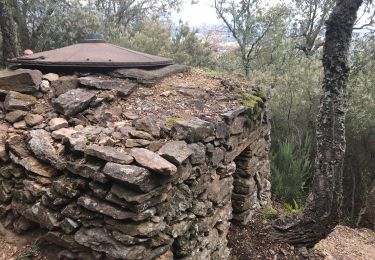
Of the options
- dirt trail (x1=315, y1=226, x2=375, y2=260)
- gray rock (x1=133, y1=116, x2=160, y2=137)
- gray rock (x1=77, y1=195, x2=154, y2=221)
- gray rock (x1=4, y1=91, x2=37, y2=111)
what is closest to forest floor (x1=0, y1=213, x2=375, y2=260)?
dirt trail (x1=315, y1=226, x2=375, y2=260)

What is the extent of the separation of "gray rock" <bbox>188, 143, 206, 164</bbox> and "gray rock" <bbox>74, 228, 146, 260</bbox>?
791mm

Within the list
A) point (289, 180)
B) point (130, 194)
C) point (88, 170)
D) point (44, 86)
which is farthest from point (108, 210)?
point (289, 180)

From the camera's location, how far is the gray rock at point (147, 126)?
2779mm

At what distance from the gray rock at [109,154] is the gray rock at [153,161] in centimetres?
6

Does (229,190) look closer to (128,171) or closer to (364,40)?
(128,171)

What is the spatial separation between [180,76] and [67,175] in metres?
2.03

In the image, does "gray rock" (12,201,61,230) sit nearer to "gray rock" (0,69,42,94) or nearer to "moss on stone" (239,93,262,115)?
"gray rock" (0,69,42,94)

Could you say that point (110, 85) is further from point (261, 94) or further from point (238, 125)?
point (261, 94)

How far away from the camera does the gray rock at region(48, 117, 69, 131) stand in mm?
2881

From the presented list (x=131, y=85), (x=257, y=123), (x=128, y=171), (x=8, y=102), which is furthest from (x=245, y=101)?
(x=8, y=102)

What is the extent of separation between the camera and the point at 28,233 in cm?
274

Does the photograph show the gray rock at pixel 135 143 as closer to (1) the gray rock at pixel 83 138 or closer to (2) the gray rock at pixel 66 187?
(1) the gray rock at pixel 83 138

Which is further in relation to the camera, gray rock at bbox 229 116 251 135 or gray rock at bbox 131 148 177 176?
gray rock at bbox 229 116 251 135

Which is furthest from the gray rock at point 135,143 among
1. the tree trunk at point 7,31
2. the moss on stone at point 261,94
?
the tree trunk at point 7,31
